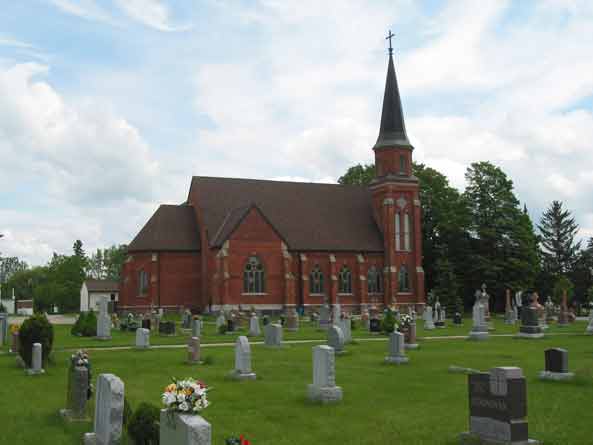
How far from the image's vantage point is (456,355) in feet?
72.7

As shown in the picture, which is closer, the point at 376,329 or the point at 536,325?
the point at 536,325

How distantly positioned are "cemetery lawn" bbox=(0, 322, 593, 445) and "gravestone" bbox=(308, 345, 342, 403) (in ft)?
0.74

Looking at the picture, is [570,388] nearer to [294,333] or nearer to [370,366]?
[370,366]

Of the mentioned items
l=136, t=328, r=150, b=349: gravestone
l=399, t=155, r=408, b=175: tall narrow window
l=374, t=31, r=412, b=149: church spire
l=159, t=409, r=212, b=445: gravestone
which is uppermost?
l=374, t=31, r=412, b=149: church spire

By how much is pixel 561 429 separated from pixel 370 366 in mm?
8860

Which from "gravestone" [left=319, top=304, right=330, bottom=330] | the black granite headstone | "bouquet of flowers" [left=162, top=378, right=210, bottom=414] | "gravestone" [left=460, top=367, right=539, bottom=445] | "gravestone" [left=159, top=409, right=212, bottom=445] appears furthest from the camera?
"gravestone" [left=319, top=304, right=330, bottom=330]

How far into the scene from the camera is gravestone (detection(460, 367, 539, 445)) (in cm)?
984

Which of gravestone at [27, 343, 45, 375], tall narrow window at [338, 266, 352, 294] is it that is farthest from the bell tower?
gravestone at [27, 343, 45, 375]

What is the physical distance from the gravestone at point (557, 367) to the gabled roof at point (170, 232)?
134ft

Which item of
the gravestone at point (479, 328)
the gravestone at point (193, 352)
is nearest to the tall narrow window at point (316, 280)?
the gravestone at point (479, 328)

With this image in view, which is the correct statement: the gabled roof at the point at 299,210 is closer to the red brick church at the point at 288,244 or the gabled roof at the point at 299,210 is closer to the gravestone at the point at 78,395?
the red brick church at the point at 288,244

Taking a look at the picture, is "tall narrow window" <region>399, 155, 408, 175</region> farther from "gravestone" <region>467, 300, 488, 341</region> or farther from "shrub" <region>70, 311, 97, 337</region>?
"shrub" <region>70, 311, 97, 337</region>

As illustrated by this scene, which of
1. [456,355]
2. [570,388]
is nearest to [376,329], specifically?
[456,355]

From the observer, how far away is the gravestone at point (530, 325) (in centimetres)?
2895
